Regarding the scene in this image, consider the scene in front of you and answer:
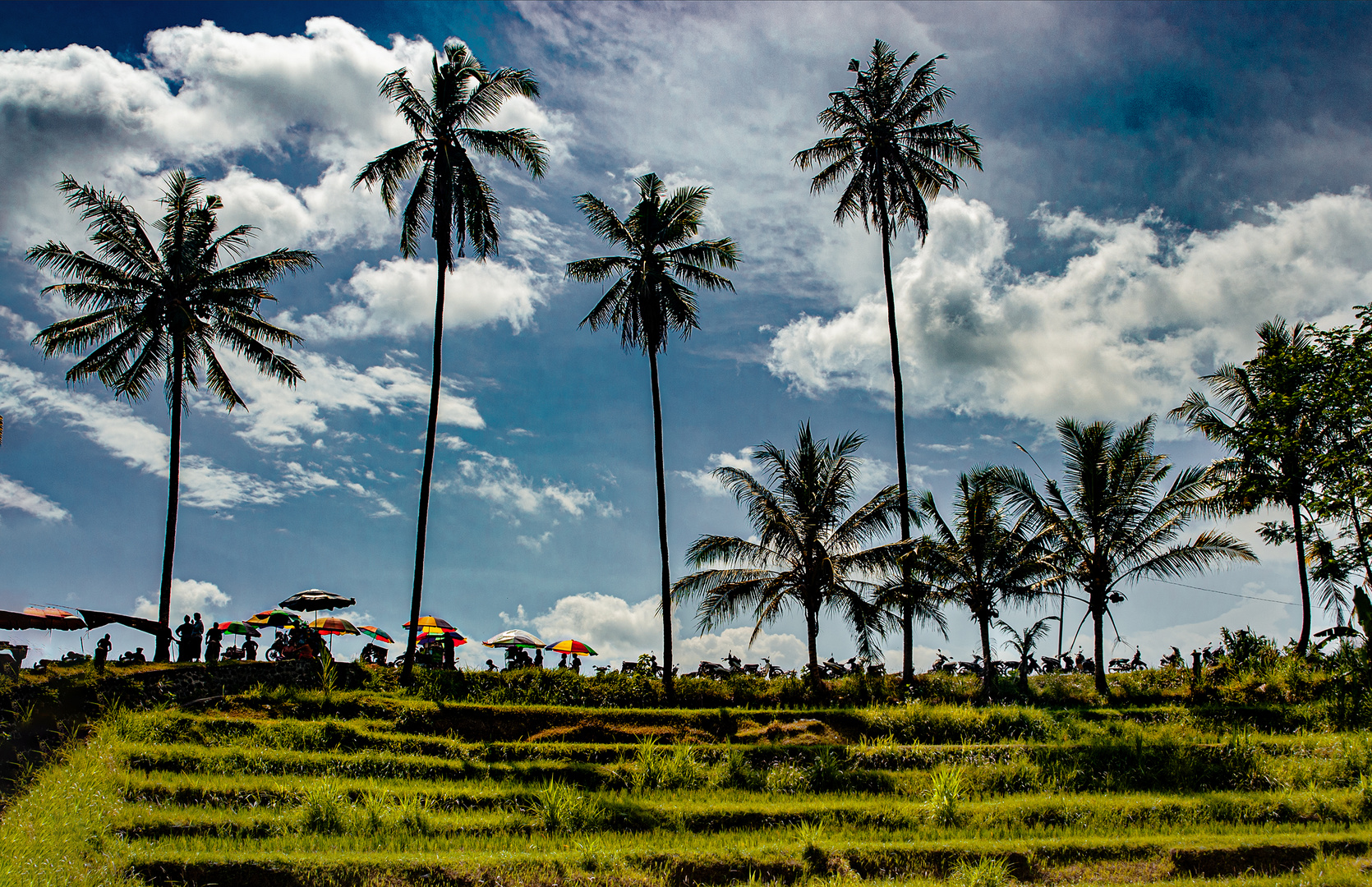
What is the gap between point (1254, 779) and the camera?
16.6 m

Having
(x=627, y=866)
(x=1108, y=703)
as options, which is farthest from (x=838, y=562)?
(x=627, y=866)

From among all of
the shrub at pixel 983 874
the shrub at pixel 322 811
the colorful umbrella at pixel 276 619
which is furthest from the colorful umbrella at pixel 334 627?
the shrub at pixel 983 874

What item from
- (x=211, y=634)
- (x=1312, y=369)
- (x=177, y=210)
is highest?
(x=177, y=210)

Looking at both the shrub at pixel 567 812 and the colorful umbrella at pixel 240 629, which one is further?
the colorful umbrella at pixel 240 629

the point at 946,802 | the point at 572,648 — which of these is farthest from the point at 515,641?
the point at 946,802

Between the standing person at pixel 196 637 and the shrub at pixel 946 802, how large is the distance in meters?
21.7

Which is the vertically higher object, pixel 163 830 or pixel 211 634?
pixel 211 634

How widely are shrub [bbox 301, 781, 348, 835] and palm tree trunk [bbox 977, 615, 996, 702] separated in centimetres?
1896

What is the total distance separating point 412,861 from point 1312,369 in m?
26.0

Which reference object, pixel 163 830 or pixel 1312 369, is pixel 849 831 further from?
pixel 1312 369

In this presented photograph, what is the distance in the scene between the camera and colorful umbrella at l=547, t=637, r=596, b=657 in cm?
3094

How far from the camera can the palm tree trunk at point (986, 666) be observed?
84.1 ft

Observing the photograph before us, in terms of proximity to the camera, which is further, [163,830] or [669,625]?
[669,625]

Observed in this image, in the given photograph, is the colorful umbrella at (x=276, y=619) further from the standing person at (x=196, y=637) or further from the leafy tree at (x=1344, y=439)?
the leafy tree at (x=1344, y=439)
